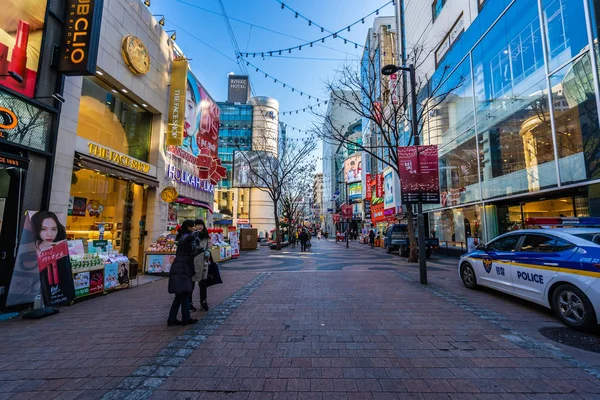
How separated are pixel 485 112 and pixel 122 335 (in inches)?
695

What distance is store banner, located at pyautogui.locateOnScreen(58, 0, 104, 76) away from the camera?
707cm

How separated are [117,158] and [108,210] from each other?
6.83 feet

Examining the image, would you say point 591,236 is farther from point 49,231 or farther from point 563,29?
point 49,231

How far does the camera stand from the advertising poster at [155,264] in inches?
421

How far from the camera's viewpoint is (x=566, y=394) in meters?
2.74

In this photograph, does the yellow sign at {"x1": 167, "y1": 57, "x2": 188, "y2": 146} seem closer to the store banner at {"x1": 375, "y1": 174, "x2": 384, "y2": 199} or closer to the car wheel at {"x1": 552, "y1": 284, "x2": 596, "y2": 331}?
the car wheel at {"x1": 552, "y1": 284, "x2": 596, "y2": 331}

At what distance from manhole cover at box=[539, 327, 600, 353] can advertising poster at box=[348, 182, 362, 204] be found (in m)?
58.9

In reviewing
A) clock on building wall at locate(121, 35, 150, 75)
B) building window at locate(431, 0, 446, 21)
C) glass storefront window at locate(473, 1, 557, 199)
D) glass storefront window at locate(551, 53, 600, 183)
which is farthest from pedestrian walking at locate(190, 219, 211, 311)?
building window at locate(431, 0, 446, 21)

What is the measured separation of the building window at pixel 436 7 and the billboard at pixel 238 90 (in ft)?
169

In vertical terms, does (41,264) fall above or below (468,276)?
above

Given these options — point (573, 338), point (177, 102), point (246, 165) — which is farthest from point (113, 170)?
point (246, 165)

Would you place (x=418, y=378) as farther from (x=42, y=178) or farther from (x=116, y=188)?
(x=116, y=188)

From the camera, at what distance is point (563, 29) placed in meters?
10.2

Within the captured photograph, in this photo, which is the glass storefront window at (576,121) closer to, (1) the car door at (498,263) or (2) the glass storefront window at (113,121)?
(1) the car door at (498,263)
